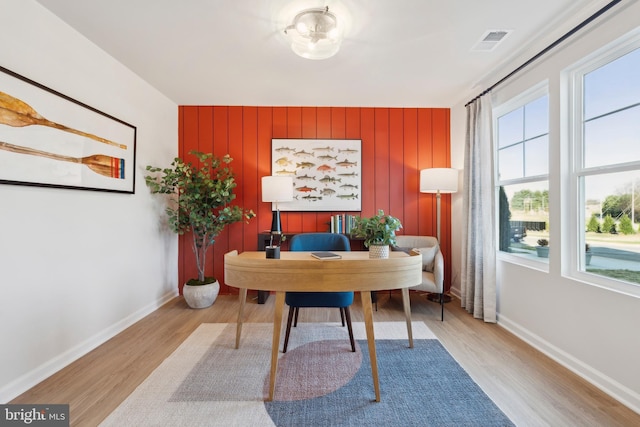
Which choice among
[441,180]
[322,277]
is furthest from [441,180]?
[322,277]

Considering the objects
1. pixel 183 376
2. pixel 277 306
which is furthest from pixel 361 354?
pixel 183 376

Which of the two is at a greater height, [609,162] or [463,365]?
[609,162]

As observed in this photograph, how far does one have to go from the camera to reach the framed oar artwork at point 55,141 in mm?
1697

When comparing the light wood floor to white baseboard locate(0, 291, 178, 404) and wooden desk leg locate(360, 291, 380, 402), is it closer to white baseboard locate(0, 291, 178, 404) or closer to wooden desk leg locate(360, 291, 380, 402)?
white baseboard locate(0, 291, 178, 404)

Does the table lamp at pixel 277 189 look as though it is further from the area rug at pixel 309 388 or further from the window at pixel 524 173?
the window at pixel 524 173

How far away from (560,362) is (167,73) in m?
4.15

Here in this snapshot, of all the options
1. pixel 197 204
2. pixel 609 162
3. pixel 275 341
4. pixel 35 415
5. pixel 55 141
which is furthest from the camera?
pixel 197 204

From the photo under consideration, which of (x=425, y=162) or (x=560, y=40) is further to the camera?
(x=425, y=162)

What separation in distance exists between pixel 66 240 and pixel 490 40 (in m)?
3.58

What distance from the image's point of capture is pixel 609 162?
73.4 inches

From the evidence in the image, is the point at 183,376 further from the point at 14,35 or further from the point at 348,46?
the point at 348,46

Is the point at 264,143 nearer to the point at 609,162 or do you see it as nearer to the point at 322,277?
the point at 322,277

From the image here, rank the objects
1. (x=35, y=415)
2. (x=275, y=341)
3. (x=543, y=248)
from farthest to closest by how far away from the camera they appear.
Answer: (x=543, y=248)
(x=275, y=341)
(x=35, y=415)

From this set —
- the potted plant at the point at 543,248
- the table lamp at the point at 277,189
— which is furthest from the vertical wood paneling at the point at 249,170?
the potted plant at the point at 543,248
